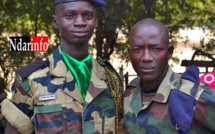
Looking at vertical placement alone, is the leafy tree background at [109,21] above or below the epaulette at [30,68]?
below

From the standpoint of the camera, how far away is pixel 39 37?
25.4 feet

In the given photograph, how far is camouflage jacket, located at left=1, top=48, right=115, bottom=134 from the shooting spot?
285 cm

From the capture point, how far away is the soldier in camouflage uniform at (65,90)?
285 centimetres

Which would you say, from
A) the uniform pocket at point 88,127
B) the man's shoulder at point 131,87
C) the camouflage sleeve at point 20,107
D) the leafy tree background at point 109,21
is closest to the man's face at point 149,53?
the man's shoulder at point 131,87

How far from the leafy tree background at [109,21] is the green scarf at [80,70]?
3395mm

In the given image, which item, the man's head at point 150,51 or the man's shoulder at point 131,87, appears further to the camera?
the man's shoulder at point 131,87

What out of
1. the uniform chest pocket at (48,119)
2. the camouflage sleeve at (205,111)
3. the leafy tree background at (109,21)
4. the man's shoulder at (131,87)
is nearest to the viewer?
the camouflage sleeve at (205,111)

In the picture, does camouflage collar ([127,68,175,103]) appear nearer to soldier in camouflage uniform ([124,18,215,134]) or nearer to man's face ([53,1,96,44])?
soldier in camouflage uniform ([124,18,215,134])

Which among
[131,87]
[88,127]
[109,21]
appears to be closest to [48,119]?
[88,127]

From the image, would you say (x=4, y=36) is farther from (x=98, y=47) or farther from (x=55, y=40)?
(x=98, y=47)

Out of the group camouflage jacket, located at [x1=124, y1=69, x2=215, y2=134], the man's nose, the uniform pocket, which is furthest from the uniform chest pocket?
the man's nose

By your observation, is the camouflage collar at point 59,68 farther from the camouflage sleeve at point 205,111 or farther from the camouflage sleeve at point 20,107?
the camouflage sleeve at point 205,111

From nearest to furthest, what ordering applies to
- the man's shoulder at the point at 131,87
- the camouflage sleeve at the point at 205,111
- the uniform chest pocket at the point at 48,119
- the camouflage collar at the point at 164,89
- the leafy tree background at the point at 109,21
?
1. the camouflage sleeve at the point at 205,111
2. the camouflage collar at the point at 164,89
3. the uniform chest pocket at the point at 48,119
4. the man's shoulder at the point at 131,87
5. the leafy tree background at the point at 109,21

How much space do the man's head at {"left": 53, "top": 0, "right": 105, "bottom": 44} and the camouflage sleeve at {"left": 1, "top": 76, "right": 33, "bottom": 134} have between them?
0.36 metres
